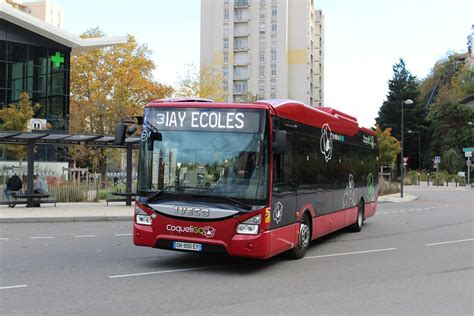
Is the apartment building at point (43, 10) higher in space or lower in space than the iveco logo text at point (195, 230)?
higher

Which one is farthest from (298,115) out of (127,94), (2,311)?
(127,94)

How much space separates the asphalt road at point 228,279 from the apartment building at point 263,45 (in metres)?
92.0

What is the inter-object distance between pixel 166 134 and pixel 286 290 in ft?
10.8

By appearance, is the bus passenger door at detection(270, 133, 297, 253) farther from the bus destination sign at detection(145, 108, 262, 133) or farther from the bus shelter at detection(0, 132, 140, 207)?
the bus shelter at detection(0, 132, 140, 207)

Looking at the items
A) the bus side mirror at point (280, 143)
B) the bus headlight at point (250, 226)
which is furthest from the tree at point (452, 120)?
the bus headlight at point (250, 226)

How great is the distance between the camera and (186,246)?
871cm

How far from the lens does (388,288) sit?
7.92 m

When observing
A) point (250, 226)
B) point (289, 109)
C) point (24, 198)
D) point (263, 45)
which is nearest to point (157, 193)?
point (250, 226)

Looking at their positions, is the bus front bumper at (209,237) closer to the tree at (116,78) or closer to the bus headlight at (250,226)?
the bus headlight at (250,226)

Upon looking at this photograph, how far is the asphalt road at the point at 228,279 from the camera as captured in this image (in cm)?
662

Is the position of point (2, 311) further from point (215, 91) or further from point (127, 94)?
point (215, 91)

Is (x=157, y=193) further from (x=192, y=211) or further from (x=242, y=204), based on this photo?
(x=242, y=204)

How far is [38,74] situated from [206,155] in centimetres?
3582

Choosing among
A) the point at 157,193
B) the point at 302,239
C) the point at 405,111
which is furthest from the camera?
the point at 405,111
